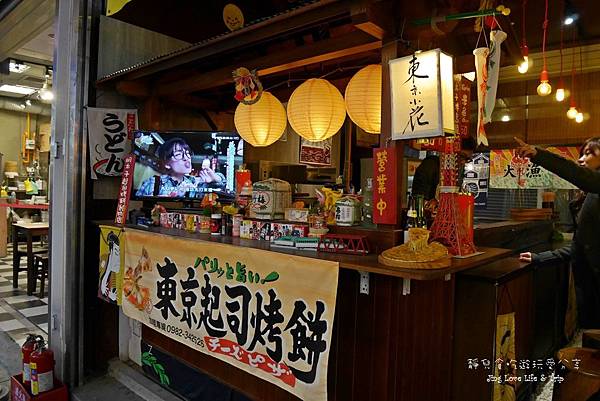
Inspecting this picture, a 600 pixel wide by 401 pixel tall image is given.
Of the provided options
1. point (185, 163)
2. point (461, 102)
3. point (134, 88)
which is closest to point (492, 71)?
point (461, 102)

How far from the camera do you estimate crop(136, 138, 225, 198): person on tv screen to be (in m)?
3.87

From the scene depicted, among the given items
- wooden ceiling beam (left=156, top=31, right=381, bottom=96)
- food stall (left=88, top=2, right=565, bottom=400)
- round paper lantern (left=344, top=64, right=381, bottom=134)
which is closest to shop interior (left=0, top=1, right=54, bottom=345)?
wooden ceiling beam (left=156, top=31, right=381, bottom=96)

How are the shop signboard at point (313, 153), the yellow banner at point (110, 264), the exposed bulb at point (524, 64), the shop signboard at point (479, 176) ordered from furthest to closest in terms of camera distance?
the shop signboard at point (479, 176) < the shop signboard at point (313, 153) < the exposed bulb at point (524, 64) < the yellow banner at point (110, 264)

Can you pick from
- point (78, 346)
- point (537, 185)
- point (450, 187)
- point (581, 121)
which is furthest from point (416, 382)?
point (581, 121)

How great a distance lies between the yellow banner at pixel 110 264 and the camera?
142 inches

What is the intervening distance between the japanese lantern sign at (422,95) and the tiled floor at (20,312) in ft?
16.5

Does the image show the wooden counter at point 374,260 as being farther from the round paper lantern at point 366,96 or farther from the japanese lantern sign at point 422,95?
the round paper lantern at point 366,96

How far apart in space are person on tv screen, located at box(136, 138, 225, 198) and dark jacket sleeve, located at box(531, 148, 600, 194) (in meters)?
2.70

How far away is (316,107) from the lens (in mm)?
3838

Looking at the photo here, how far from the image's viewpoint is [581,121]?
8023 millimetres

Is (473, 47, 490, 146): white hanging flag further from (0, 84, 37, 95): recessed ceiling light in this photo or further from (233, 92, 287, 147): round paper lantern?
(0, 84, 37, 95): recessed ceiling light

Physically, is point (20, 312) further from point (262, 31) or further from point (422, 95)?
point (422, 95)

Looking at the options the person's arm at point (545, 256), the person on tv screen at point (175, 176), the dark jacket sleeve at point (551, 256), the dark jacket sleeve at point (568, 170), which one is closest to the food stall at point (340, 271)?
the person's arm at point (545, 256)

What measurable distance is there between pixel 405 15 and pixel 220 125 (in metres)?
3.65
